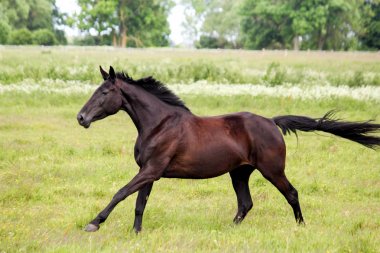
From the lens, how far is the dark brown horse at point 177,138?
24.6ft

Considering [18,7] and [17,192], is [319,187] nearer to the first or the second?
[17,192]

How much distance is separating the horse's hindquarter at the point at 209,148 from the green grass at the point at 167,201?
779 millimetres

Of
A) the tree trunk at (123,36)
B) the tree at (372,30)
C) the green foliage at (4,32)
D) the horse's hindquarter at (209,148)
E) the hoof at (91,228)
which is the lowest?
the tree trunk at (123,36)

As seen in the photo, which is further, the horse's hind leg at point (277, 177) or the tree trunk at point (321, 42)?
the tree trunk at point (321, 42)

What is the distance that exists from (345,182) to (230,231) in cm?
476

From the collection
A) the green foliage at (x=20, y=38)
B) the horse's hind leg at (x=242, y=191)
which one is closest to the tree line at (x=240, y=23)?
the green foliage at (x=20, y=38)

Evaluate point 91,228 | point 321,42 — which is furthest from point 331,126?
point 321,42

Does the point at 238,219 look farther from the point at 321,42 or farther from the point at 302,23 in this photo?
the point at 321,42

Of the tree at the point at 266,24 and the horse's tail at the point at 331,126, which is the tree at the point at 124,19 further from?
the horse's tail at the point at 331,126

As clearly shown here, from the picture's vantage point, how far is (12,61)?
37.0 m

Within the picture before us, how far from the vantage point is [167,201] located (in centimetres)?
968

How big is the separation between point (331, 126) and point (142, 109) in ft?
9.26

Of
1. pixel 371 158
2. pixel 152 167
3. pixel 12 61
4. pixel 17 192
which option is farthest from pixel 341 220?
pixel 12 61

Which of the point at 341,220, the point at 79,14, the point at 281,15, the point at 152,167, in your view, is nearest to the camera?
the point at 152,167
